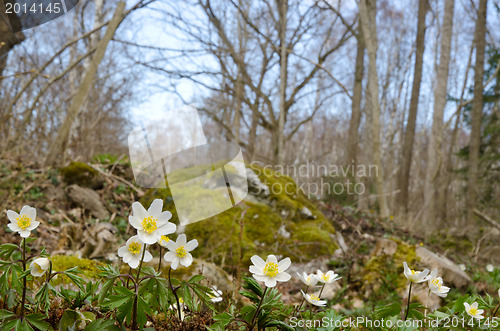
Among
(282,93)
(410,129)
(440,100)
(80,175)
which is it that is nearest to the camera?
(80,175)

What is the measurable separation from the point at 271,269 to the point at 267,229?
373 centimetres

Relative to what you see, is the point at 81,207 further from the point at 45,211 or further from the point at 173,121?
the point at 173,121

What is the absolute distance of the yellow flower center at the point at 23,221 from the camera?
869 millimetres

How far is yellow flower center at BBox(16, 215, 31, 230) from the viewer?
34.2 inches

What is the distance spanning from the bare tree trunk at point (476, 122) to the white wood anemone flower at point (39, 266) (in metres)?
9.71

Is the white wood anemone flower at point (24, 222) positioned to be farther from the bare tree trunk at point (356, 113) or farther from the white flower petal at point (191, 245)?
the bare tree trunk at point (356, 113)

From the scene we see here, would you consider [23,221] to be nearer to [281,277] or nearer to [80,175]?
[281,277]

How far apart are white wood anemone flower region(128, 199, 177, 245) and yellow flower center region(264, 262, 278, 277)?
10.0 inches

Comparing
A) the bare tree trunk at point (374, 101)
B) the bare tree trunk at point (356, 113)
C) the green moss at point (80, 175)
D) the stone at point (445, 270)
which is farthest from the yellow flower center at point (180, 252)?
the bare tree trunk at point (356, 113)

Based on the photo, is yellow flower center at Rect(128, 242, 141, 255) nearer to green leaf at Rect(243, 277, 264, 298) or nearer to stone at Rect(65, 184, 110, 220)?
green leaf at Rect(243, 277, 264, 298)

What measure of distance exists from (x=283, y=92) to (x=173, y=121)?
5.72 metres

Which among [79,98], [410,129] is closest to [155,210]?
[79,98]

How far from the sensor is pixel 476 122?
29.8 ft

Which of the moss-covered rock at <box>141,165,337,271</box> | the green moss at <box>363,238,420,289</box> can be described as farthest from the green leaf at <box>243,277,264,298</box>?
the green moss at <box>363,238,420,289</box>
